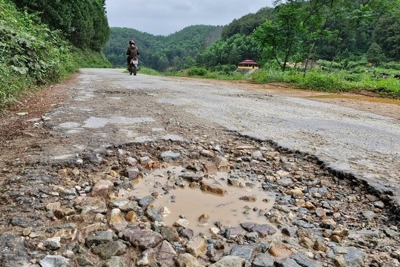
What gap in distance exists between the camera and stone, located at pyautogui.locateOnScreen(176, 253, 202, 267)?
1246 mm

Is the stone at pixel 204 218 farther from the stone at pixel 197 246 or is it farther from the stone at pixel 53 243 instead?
the stone at pixel 53 243

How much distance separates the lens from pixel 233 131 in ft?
10.9

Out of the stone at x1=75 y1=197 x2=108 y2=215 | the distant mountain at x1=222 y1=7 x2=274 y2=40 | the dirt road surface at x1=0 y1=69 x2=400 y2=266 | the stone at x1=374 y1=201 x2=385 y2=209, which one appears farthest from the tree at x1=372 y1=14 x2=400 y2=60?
the stone at x1=75 y1=197 x2=108 y2=215

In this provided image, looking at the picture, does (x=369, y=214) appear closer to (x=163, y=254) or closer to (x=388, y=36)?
(x=163, y=254)

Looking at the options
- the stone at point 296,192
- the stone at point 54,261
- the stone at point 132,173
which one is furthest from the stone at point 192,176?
the stone at point 54,261

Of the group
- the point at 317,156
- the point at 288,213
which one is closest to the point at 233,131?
the point at 317,156

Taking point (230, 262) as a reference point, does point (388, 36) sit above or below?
above

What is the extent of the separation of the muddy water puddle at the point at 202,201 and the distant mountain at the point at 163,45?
7584 centimetres

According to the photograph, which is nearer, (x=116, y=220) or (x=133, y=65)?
(x=116, y=220)

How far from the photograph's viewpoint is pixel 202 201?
6.12 ft

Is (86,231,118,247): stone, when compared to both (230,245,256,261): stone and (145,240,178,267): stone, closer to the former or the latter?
(145,240,178,267): stone

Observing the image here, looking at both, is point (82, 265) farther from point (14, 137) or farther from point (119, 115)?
point (119, 115)

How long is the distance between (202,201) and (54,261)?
2.88 feet

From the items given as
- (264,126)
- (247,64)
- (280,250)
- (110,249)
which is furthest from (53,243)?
(247,64)
